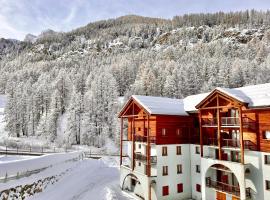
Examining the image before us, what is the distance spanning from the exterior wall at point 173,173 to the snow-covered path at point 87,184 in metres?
5.04

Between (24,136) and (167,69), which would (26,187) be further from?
(167,69)

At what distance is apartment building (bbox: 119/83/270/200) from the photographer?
2209 centimetres

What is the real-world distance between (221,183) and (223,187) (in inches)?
16.1

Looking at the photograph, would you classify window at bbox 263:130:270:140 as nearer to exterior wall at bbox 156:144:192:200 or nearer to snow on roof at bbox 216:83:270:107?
snow on roof at bbox 216:83:270:107

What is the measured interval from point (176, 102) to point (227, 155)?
9.95 meters

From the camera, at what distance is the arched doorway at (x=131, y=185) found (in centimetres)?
3105

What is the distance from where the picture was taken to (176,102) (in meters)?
32.7

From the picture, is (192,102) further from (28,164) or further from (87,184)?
(28,164)

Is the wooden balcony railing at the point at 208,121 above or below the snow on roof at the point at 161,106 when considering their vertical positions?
below

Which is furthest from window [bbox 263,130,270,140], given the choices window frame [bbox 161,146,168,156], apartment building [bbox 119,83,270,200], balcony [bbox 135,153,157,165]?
balcony [bbox 135,153,157,165]

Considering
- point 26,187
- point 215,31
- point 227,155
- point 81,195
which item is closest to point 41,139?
point 81,195

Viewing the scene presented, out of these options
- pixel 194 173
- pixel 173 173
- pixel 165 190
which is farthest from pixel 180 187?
pixel 194 173

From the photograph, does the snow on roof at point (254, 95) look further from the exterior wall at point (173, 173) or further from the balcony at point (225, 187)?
the exterior wall at point (173, 173)

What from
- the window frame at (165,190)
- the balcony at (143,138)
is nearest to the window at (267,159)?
the window frame at (165,190)
